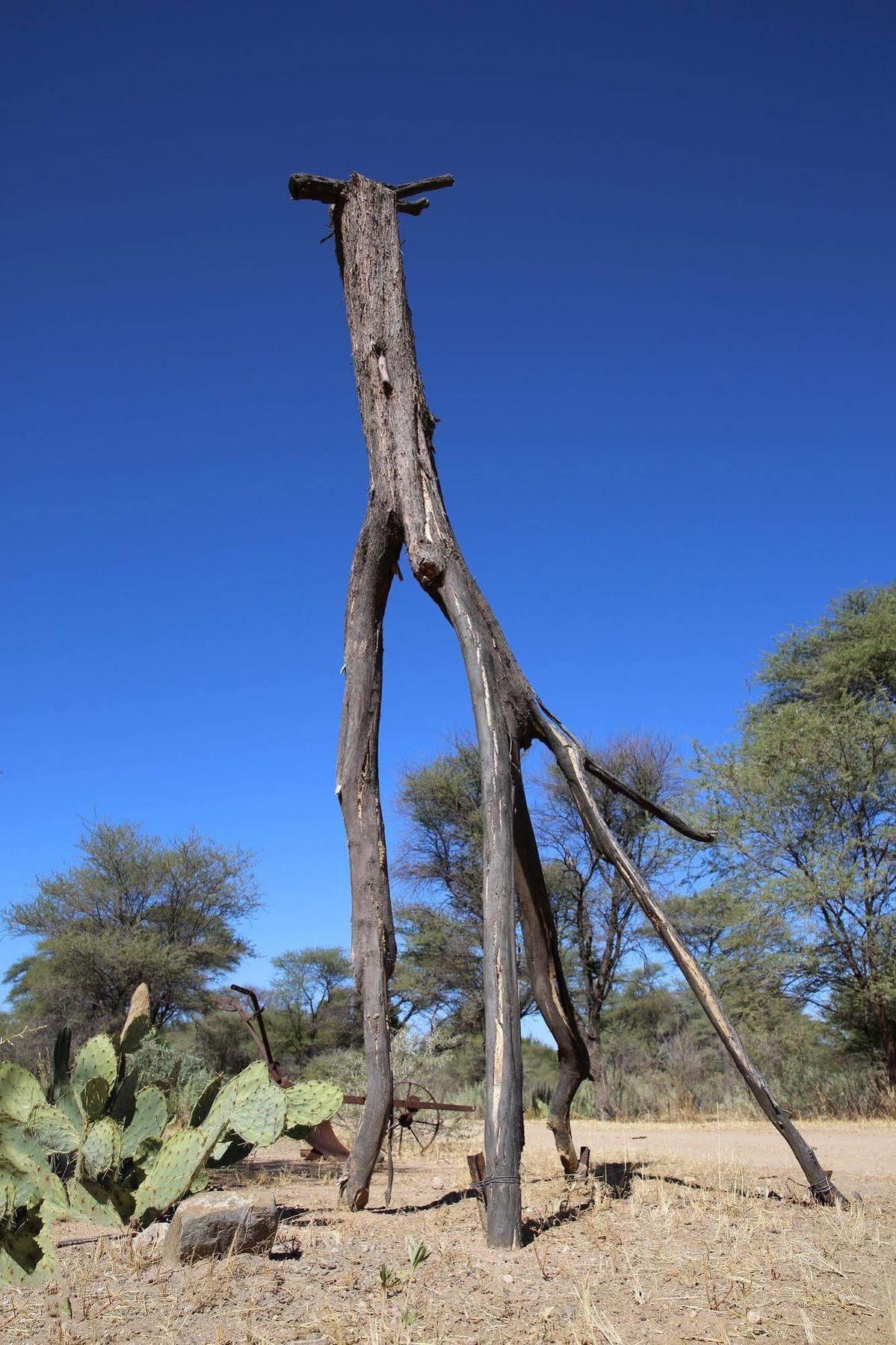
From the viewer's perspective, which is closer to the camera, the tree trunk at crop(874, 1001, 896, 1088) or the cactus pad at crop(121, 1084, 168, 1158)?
the cactus pad at crop(121, 1084, 168, 1158)

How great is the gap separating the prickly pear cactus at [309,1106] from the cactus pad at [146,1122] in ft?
2.02

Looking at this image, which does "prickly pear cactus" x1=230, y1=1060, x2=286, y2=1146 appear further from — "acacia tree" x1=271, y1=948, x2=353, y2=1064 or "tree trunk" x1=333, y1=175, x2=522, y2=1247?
"acacia tree" x1=271, y1=948, x2=353, y2=1064

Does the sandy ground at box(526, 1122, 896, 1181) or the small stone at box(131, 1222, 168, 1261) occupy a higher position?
the small stone at box(131, 1222, 168, 1261)

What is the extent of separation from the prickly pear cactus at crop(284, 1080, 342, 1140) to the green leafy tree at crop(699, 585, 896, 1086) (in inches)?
428

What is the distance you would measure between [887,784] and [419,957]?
1055 centimetres

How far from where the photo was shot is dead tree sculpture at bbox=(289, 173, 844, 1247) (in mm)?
4684

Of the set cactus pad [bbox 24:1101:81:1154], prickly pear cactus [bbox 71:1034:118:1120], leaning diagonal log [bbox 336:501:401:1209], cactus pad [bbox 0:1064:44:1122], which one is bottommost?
cactus pad [bbox 24:1101:81:1154]

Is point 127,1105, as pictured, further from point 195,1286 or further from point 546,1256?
point 546,1256

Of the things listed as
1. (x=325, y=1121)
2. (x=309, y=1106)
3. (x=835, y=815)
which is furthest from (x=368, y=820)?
(x=835, y=815)

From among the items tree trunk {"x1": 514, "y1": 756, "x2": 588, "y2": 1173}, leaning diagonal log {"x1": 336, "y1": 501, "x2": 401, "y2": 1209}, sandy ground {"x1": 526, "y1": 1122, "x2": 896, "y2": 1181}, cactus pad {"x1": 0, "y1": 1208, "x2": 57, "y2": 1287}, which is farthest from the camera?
sandy ground {"x1": 526, "y1": 1122, "x2": 896, "y2": 1181}

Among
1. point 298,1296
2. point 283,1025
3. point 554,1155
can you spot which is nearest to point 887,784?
point 554,1155

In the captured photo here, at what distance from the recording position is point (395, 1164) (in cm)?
814

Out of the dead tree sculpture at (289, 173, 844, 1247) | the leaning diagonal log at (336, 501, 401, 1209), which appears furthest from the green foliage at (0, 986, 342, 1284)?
the dead tree sculpture at (289, 173, 844, 1247)

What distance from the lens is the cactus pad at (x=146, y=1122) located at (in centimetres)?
464
